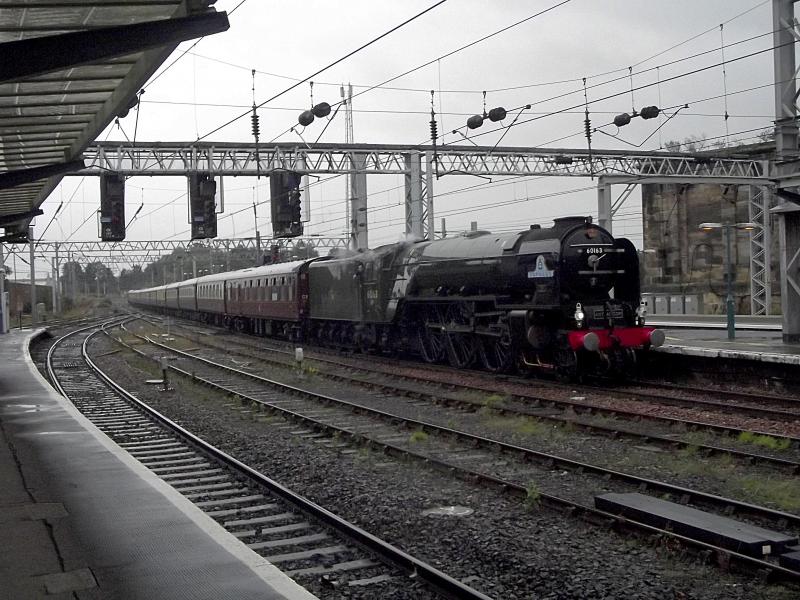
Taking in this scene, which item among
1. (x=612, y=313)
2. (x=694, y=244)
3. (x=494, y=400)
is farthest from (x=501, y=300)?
(x=694, y=244)

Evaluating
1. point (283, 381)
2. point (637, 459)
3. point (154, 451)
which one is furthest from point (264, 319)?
point (637, 459)

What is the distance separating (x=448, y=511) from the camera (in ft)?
25.4

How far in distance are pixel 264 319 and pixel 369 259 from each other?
11.9 m

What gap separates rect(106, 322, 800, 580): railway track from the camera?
7.04m

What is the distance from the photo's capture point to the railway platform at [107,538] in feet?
17.1

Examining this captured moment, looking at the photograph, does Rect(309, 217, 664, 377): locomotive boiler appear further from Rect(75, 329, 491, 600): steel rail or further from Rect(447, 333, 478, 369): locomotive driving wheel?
Rect(75, 329, 491, 600): steel rail

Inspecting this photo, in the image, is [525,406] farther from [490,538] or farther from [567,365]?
[490,538]

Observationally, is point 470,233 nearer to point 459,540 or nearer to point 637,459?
point 637,459

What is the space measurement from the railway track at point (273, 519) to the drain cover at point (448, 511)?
3.23ft

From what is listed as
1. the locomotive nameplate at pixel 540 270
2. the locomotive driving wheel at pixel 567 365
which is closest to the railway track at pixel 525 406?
the locomotive driving wheel at pixel 567 365

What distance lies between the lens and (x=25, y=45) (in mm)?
8477

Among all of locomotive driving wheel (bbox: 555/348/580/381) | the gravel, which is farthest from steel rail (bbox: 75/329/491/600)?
locomotive driving wheel (bbox: 555/348/580/381)

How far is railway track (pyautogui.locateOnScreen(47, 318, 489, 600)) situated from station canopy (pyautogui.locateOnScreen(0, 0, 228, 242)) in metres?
4.75

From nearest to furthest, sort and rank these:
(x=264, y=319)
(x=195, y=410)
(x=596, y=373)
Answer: (x=195, y=410), (x=596, y=373), (x=264, y=319)
